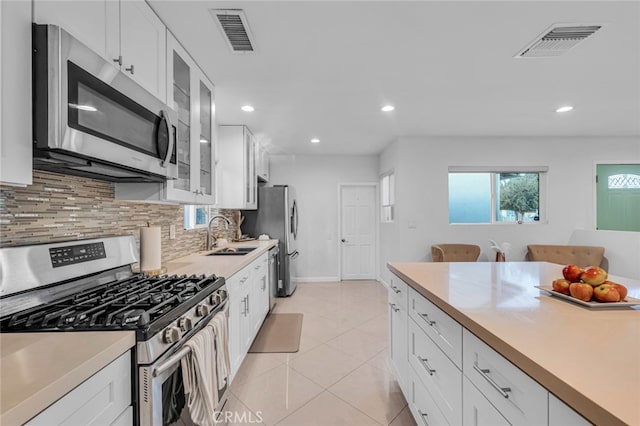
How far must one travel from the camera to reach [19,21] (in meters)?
0.94

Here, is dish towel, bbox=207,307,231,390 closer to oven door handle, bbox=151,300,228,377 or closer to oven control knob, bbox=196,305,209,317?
oven control knob, bbox=196,305,209,317

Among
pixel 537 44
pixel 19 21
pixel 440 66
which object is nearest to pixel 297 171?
pixel 440 66

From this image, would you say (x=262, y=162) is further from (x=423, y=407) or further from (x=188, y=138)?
(x=423, y=407)

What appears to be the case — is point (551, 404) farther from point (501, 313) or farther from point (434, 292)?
point (434, 292)

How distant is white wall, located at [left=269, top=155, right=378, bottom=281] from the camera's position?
19.9ft

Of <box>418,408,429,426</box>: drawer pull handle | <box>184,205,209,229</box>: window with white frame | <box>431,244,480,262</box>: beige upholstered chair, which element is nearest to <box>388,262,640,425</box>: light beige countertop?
<box>418,408,429,426</box>: drawer pull handle

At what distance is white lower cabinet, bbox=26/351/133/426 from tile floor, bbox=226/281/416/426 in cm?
123

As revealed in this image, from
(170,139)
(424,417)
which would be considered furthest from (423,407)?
(170,139)

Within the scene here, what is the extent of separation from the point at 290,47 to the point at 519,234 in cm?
449

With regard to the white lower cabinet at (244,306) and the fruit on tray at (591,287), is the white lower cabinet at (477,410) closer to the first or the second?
the fruit on tray at (591,287)

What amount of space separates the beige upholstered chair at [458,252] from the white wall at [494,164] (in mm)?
208

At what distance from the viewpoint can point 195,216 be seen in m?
3.46

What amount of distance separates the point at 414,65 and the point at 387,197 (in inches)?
134

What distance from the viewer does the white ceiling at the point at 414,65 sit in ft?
5.89
